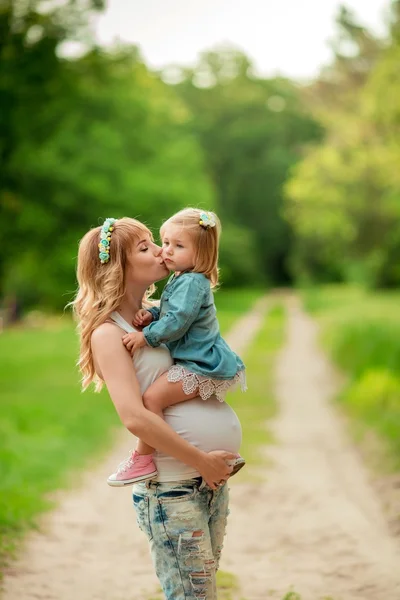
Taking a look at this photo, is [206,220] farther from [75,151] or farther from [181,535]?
[75,151]

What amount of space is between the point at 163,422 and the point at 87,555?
10.3ft

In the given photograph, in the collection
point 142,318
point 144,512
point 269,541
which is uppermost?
point 269,541

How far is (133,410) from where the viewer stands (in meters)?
3.03

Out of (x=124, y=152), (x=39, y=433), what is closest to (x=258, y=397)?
(x=39, y=433)

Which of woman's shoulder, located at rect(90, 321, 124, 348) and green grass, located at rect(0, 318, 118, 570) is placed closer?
woman's shoulder, located at rect(90, 321, 124, 348)

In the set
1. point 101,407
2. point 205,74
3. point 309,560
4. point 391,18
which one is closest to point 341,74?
point 391,18

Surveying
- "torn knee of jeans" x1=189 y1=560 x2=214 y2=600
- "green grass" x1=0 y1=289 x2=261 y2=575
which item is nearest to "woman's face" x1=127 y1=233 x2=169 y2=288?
"torn knee of jeans" x1=189 y1=560 x2=214 y2=600

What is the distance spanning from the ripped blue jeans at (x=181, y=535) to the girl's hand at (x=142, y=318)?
60 centimetres

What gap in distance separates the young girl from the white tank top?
1.6 inches

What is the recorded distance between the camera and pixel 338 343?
1680 centimetres

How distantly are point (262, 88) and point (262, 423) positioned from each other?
5073 centimetres

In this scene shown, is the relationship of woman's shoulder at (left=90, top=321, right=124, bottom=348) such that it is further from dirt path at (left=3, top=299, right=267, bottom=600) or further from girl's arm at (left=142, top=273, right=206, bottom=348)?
dirt path at (left=3, top=299, right=267, bottom=600)

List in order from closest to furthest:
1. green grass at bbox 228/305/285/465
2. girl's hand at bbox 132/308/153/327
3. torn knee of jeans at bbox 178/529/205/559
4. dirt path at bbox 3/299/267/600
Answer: torn knee of jeans at bbox 178/529/205/559
girl's hand at bbox 132/308/153/327
dirt path at bbox 3/299/267/600
green grass at bbox 228/305/285/465

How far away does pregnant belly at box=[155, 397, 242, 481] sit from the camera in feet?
10.4
